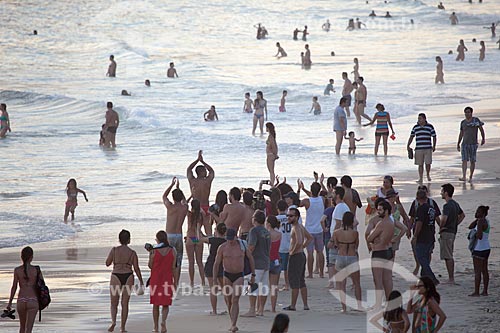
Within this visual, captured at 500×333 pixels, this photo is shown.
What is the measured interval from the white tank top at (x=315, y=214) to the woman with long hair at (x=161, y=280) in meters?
2.49

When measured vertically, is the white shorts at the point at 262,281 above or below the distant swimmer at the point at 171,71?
below

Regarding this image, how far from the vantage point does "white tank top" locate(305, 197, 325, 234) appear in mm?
11453

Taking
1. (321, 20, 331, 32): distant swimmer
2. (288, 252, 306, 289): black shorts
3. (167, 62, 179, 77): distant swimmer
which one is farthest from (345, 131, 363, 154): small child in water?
(321, 20, 331, 32): distant swimmer

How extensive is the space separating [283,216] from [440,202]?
20.4 feet

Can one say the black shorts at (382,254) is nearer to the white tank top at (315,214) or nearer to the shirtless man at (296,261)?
the shirtless man at (296,261)

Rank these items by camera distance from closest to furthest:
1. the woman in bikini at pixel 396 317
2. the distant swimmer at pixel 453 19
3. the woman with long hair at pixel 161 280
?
the woman in bikini at pixel 396 317 < the woman with long hair at pixel 161 280 < the distant swimmer at pixel 453 19

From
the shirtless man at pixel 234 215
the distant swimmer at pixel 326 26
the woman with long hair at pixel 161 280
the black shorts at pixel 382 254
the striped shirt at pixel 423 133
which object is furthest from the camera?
the distant swimmer at pixel 326 26

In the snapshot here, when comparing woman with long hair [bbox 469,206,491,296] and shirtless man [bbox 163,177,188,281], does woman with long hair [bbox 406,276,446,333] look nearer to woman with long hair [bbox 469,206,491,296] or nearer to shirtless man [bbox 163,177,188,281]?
woman with long hair [bbox 469,206,491,296]

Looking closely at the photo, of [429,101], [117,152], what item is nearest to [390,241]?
[117,152]

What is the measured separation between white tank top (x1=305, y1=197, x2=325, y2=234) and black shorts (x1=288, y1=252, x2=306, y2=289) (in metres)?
1.52

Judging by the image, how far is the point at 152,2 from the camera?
271 ft

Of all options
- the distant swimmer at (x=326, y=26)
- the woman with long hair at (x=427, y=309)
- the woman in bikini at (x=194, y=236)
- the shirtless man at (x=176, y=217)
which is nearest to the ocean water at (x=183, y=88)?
the distant swimmer at (x=326, y=26)

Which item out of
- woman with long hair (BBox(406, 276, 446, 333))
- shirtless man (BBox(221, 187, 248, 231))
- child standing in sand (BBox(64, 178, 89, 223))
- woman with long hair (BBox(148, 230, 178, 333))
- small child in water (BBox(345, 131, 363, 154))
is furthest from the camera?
small child in water (BBox(345, 131, 363, 154))

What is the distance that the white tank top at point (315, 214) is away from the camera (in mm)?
11453
